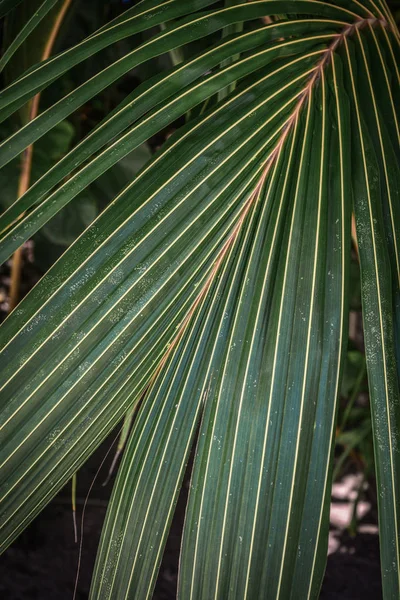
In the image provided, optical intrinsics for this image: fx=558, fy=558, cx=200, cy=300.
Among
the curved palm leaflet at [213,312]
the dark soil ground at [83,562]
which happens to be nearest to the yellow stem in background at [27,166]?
the curved palm leaflet at [213,312]

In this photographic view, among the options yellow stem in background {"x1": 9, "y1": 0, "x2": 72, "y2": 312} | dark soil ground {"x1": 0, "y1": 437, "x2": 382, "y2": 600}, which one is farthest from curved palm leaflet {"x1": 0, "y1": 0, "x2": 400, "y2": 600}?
dark soil ground {"x1": 0, "y1": 437, "x2": 382, "y2": 600}

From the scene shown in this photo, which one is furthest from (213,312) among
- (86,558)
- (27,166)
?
(86,558)

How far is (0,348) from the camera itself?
0.40 m

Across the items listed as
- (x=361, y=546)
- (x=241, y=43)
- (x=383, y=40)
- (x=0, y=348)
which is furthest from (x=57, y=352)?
(x=361, y=546)

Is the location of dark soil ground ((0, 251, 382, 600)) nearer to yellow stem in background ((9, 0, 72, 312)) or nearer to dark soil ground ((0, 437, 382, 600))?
dark soil ground ((0, 437, 382, 600))

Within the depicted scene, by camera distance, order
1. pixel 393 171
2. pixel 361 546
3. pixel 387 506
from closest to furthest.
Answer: pixel 387 506
pixel 393 171
pixel 361 546

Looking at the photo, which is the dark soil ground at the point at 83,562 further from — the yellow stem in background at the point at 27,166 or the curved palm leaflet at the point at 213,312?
the curved palm leaflet at the point at 213,312

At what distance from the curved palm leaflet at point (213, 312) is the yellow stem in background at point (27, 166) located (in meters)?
0.38

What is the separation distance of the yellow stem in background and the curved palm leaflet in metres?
0.38

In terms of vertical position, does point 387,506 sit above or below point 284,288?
below

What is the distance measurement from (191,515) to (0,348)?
0.20 m

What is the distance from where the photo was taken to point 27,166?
972mm

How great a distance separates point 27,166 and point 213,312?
0.62m

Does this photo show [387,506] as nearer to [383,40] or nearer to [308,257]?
[308,257]
